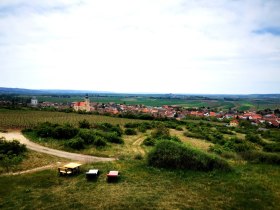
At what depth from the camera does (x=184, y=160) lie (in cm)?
2112

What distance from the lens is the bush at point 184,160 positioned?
68.9ft

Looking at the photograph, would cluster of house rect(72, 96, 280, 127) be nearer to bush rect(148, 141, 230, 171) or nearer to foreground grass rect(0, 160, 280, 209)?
bush rect(148, 141, 230, 171)

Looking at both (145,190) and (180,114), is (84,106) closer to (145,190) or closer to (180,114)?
(180,114)

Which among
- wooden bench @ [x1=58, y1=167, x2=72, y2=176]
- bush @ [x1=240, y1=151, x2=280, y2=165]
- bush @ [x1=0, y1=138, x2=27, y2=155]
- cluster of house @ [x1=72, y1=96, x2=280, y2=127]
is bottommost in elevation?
cluster of house @ [x1=72, y1=96, x2=280, y2=127]

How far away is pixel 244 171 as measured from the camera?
70.1 feet

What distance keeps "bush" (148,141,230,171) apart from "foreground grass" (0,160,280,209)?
770 mm

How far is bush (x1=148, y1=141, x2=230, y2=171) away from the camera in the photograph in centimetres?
2100

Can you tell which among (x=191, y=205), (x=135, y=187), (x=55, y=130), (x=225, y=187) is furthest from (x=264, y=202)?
(x=55, y=130)

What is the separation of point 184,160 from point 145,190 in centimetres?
581

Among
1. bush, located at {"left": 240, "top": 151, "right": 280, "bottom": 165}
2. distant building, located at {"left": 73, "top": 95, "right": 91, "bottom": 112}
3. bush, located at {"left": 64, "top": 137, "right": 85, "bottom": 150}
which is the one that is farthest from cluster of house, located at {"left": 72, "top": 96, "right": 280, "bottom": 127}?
bush, located at {"left": 240, "top": 151, "right": 280, "bottom": 165}

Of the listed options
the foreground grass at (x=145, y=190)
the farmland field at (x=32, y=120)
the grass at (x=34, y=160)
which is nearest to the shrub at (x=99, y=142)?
the grass at (x=34, y=160)

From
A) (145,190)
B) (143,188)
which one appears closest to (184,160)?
(143,188)

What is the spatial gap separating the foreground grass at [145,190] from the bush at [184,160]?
0.77m

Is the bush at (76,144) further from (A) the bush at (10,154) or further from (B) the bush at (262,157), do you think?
(B) the bush at (262,157)
